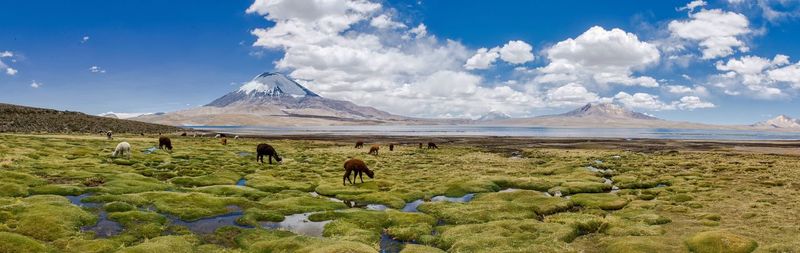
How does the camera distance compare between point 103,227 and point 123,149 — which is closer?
point 103,227

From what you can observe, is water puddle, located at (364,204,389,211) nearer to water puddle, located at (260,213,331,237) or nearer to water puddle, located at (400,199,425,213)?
water puddle, located at (400,199,425,213)

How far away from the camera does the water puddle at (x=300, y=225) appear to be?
897 inches

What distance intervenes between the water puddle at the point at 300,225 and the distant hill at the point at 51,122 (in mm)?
106219

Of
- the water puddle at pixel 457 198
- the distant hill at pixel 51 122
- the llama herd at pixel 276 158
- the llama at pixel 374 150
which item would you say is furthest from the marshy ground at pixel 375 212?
the distant hill at pixel 51 122

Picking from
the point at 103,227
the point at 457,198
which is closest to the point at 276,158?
the point at 457,198

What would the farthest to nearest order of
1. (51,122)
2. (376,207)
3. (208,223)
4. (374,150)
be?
(51,122)
(374,150)
(376,207)
(208,223)

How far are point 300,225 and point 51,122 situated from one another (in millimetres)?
128012

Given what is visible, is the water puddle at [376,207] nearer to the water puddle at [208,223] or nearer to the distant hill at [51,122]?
the water puddle at [208,223]

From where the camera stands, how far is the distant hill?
111 m

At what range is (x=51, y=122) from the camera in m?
122

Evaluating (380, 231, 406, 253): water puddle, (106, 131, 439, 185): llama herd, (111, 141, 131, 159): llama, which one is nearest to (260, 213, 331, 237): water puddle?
(380, 231, 406, 253): water puddle

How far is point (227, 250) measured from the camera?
19.1 m

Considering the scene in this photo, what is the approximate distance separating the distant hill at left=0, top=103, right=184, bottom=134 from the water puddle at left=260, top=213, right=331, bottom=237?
10622 centimetres

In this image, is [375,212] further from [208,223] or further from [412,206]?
[208,223]
